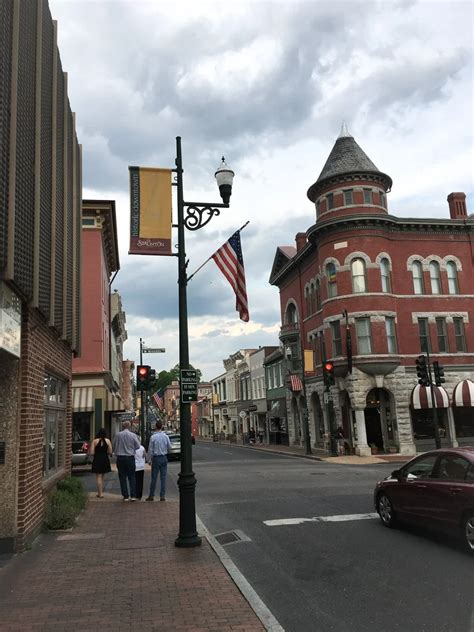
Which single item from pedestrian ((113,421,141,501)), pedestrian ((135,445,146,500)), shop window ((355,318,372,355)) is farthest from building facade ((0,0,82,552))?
shop window ((355,318,372,355))

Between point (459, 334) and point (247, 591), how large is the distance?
3057cm

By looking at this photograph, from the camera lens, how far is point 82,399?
2527 centimetres

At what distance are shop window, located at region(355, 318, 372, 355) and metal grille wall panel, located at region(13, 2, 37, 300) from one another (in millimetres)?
25103

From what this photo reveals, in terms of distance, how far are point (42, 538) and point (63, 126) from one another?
8.29 meters

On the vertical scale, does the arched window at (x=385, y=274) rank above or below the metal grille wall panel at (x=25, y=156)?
above

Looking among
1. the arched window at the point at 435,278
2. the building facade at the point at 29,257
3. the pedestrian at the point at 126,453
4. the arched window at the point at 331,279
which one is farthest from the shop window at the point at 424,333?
the building facade at the point at 29,257

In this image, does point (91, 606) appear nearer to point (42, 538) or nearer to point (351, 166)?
point (42, 538)

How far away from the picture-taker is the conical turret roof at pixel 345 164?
3206 centimetres

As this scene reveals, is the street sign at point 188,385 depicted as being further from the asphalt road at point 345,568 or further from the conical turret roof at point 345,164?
the conical turret roof at point 345,164

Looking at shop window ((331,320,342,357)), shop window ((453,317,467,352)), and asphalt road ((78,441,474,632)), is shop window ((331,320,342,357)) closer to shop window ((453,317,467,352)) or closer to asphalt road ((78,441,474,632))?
shop window ((453,317,467,352))

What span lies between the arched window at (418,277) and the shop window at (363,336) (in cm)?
437

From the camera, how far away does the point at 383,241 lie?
1272 inches

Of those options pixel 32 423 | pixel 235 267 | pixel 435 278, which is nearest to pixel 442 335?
pixel 435 278

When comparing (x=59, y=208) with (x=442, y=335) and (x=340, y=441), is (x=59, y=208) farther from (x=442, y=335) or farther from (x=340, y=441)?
(x=442, y=335)
